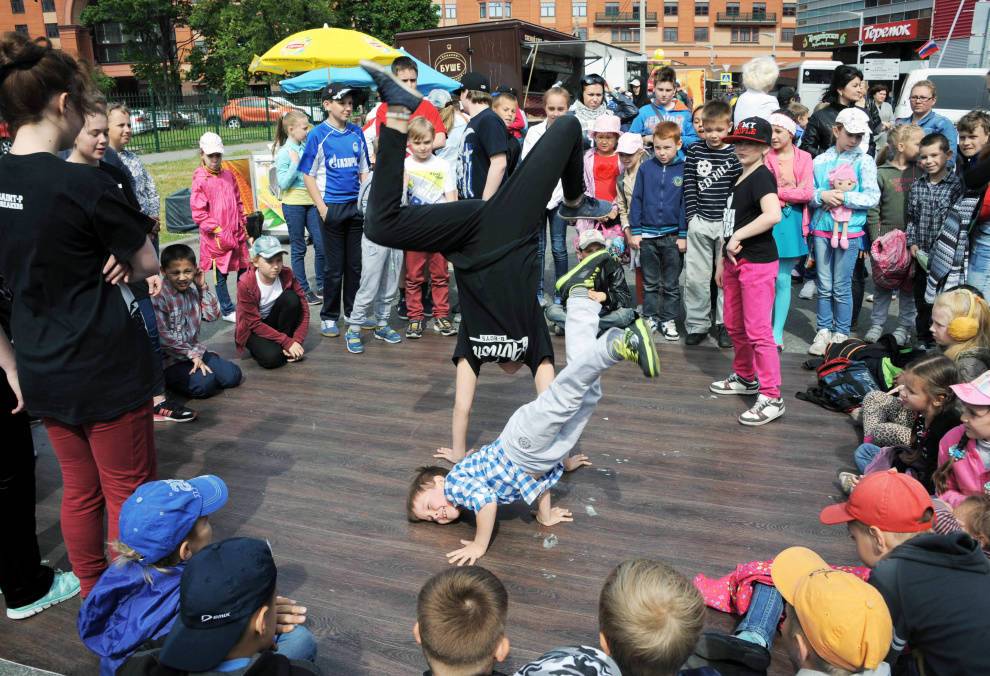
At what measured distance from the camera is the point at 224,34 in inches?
1350

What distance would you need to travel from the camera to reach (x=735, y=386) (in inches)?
191

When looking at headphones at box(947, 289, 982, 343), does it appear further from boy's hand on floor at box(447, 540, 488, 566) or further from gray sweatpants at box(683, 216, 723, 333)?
boy's hand on floor at box(447, 540, 488, 566)

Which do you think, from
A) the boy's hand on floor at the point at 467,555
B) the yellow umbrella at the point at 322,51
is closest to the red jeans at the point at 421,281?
the boy's hand on floor at the point at 467,555

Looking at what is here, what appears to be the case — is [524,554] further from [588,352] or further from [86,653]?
[86,653]

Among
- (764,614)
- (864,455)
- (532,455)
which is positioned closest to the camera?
(764,614)

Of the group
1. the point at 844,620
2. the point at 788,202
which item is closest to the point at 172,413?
the point at 844,620

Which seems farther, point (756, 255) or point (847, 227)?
point (847, 227)

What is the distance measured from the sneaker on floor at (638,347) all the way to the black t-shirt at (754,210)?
1874 mm

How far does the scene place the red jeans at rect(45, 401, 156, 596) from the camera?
2.62 meters

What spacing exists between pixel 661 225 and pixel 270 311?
10.1ft

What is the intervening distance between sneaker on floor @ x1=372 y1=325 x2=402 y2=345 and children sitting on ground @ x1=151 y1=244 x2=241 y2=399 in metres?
1.30

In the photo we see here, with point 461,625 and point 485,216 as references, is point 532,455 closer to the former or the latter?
point 485,216

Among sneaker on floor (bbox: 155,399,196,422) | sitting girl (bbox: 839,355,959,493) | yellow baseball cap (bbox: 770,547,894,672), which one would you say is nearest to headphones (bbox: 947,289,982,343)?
sitting girl (bbox: 839,355,959,493)

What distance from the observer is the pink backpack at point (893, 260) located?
17.9 feet
